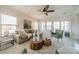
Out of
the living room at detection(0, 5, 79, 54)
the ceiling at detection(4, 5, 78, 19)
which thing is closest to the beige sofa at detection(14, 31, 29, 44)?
the living room at detection(0, 5, 79, 54)

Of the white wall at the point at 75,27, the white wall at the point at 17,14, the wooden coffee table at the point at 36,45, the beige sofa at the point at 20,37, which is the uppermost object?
the white wall at the point at 17,14

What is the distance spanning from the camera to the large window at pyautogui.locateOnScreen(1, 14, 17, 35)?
1800mm

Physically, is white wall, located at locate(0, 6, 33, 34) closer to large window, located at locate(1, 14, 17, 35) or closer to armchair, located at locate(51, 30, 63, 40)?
large window, located at locate(1, 14, 17, 35)

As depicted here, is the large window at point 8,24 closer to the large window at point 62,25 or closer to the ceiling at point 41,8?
the ceiling at point 41,8

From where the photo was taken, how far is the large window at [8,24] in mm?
1800

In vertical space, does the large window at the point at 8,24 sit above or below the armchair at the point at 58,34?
above

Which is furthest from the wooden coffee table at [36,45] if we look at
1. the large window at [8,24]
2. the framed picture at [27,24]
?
the large window at [8,24]

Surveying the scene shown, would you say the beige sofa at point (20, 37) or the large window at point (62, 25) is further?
the large window at point (62, 25)

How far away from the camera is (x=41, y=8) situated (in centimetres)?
192

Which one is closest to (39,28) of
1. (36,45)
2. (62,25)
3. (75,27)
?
(36,45)

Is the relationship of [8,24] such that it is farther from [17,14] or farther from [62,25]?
[62,25]

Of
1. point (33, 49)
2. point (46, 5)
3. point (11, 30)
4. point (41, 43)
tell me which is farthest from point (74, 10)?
point (11, 30)

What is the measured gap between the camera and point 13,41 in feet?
6.17

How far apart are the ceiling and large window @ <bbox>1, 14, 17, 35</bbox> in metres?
0.26
